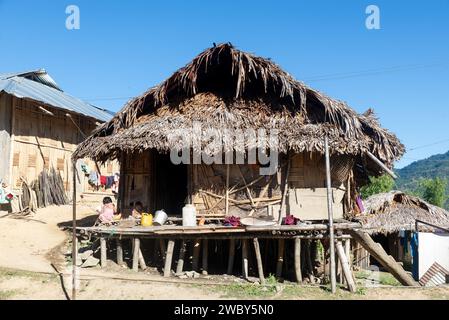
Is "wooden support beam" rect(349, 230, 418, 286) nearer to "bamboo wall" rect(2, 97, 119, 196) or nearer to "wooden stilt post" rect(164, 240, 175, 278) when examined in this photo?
"wooden stilt post" rect(164, 240, 175, 278)

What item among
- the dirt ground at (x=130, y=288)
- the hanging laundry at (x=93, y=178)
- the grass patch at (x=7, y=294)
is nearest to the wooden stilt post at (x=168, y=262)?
the dirt ground at (x=130, y=288)

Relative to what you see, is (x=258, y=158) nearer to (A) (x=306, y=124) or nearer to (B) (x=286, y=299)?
(A) (x=306, y=124)

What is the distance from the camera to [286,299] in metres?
6.70

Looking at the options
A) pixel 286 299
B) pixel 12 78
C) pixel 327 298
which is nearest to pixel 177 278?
pixel 286 299

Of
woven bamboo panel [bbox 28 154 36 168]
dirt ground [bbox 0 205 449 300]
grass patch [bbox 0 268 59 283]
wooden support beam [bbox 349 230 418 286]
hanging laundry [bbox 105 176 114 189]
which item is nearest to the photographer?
dirt ground [bbox 0 205 449 300]

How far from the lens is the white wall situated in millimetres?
9383

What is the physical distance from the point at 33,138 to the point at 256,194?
362 inches

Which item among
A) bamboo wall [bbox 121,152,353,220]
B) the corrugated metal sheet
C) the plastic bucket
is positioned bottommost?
the corrugated metal sheet

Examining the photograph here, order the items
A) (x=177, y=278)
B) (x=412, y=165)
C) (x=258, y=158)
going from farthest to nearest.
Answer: (x=412, y=165), (x=258, y=158), (x=177, y=278)

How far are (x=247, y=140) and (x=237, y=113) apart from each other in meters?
1.02
